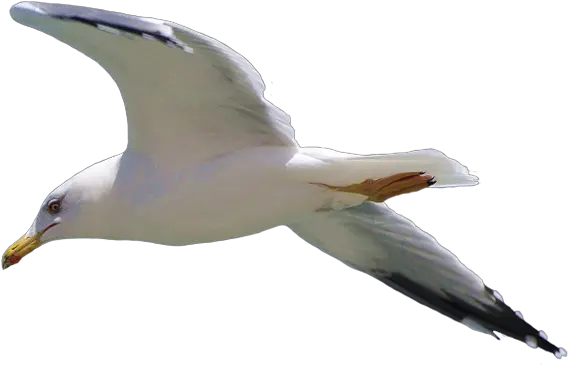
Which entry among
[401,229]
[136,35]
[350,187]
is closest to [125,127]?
[136,35]

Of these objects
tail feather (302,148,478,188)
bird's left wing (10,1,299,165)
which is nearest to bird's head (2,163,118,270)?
bird's left wing (10,1,299,165)

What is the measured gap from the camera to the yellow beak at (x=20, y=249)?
3.52 meters

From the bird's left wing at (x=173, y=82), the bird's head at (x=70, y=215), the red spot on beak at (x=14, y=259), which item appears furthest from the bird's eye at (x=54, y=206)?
the bird's left wing at (x=173, y=82)

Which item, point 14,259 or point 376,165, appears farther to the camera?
point 14,259

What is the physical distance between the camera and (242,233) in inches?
138

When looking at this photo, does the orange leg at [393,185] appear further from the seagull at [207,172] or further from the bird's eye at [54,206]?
the bird's eye at [54,206]

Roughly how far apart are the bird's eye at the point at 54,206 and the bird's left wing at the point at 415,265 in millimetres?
882

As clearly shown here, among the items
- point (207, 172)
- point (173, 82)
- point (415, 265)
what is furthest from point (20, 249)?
point (415, 265)

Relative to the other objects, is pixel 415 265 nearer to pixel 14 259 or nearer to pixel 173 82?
pixel 173 82

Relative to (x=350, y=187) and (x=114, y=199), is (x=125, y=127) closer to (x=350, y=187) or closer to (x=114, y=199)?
(x=114, y=199)

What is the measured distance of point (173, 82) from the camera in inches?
130

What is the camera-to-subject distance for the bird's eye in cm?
352

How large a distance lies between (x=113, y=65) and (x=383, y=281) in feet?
4.56

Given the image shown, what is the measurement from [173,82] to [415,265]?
123 centimetres
